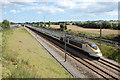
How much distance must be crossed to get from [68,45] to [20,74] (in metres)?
24.5

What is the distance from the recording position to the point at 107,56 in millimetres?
28328

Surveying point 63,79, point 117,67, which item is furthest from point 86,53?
point 63,79

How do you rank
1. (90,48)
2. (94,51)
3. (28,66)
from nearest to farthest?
(28,66) < (94,51) < (90,48)

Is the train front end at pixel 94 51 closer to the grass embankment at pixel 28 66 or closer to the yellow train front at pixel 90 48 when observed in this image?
the yellow train front at pixel 90 48

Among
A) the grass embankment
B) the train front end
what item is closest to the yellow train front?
the train front end

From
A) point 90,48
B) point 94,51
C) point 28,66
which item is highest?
point 90,48

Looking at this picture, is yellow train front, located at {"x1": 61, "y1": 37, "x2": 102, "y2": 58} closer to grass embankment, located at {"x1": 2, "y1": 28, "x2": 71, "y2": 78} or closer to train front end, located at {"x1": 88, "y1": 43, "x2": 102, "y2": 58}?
train front end, located at {"x1": 88, "y1": 43, "x2": 102, "y2": 58}

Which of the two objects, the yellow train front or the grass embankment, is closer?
the grass embankment

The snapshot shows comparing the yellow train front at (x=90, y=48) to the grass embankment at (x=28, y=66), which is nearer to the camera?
the grass embankment at (x=28, y=66)

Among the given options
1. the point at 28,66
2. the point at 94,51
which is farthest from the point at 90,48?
the point at 28,66

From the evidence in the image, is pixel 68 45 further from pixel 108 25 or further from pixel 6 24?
pixel 6 24

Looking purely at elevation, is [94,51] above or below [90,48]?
below

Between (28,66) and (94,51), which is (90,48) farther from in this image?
(28,66)

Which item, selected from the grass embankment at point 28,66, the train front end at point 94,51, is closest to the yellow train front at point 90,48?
the train front end at point 94,51
